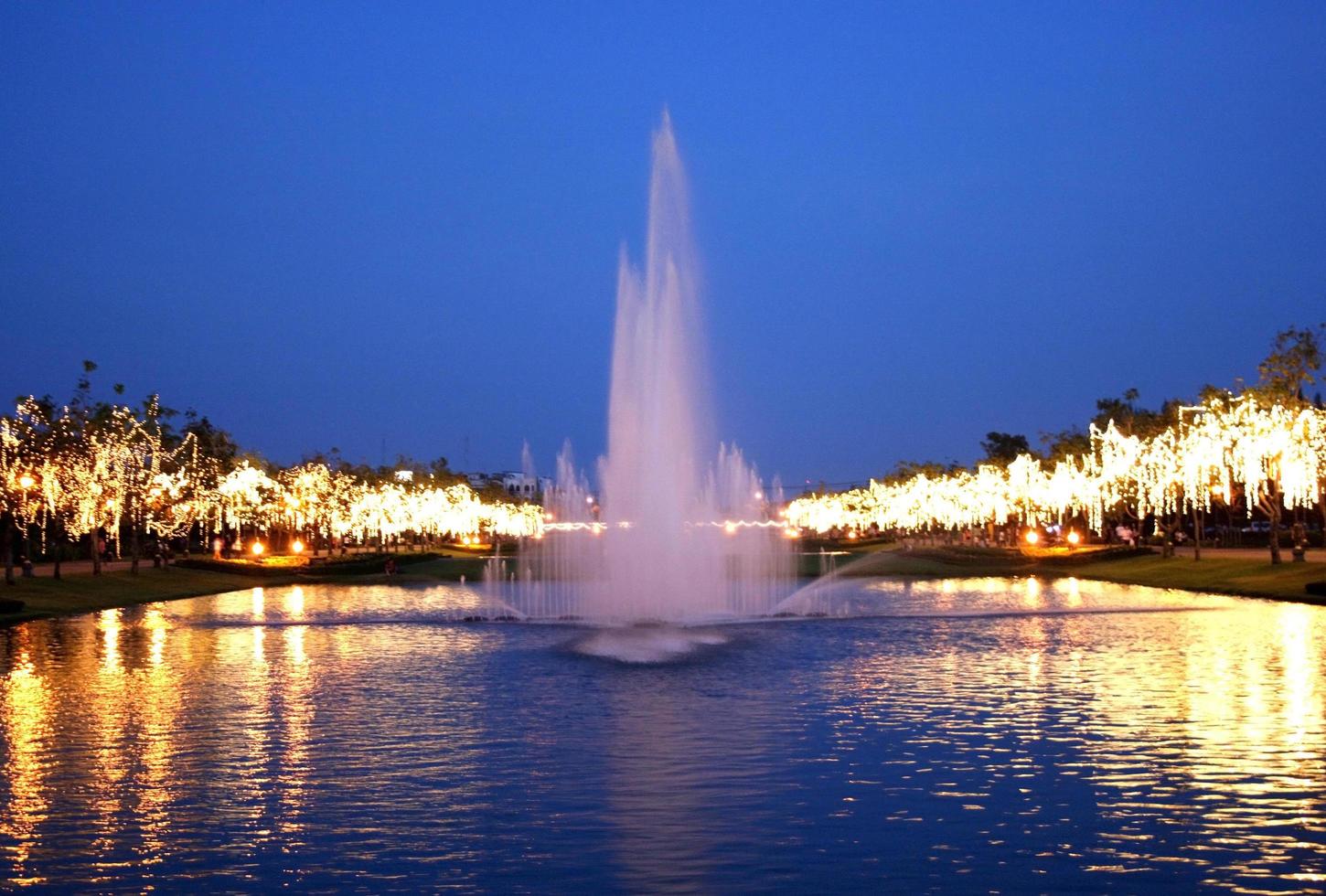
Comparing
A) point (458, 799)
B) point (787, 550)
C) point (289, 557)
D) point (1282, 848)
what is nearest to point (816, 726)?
point (458, 799)

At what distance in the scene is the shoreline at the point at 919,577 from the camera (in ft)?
130

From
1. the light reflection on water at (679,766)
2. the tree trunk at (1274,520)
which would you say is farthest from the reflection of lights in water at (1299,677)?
the tree trunk at (1274,520)

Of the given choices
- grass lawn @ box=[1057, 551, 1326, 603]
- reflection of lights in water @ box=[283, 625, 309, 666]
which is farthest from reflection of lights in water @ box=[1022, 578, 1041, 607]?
reflection of lights in water @ box=[283, 625, 309, 666]

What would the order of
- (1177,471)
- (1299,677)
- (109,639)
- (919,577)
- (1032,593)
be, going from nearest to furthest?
(1299,677) < (109,639) < (1032,593) < (1177,471) < (919,577)

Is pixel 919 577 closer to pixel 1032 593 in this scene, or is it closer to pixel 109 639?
pixel 1032 593

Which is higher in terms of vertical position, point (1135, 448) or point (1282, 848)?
point (1135, 448)

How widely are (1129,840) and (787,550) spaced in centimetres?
6775

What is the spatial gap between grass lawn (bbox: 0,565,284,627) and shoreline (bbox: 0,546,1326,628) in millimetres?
34

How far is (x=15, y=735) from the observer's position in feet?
55.7

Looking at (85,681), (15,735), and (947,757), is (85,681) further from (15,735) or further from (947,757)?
(947,757)

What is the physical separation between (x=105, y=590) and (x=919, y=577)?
1190 inches

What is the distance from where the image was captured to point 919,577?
190 ft

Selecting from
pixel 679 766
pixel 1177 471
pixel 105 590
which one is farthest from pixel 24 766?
pixel 1177 471

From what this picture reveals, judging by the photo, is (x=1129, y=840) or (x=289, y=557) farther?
(x=289, y=557)
